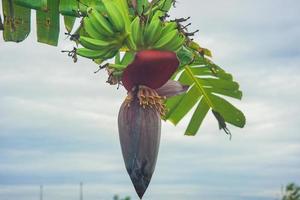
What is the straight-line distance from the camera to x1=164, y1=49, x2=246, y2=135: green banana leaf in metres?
2.47

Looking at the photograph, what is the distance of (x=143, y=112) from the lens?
1218 millimetres

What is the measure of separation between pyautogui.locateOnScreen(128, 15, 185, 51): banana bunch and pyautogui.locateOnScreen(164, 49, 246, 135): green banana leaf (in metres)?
0.98

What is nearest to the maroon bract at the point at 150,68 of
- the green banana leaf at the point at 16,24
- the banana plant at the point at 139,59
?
the banana plant at the point at 139,59

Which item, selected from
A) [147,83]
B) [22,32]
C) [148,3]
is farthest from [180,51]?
[22,32]

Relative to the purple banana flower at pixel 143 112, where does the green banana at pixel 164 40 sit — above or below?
above

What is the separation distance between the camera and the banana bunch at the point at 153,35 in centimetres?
129

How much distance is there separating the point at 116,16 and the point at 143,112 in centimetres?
25

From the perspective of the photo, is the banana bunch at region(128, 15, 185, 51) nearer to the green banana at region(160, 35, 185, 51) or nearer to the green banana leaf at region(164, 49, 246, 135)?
the green banana at region(160, 35, 185, 51)

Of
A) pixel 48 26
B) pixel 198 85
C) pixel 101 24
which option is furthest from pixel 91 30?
pixel 198 85

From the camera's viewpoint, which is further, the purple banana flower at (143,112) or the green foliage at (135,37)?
the green foliage at (135,37)

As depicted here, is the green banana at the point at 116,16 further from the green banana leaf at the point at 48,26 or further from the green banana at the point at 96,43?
the green banana leaf at the point at 48,26

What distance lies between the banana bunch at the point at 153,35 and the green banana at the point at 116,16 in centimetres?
4

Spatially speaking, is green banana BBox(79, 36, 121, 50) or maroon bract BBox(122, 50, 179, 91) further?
green banana BBox(79, 36, 121, 50)

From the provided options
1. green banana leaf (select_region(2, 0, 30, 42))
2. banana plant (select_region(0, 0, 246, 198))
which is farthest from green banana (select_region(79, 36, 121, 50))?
green banana leaf (select_region(2, 0, 30, 42))
